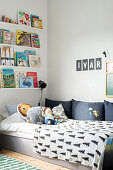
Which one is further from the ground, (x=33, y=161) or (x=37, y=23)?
(x=37, y=23)

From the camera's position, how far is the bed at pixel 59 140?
2.75 meters

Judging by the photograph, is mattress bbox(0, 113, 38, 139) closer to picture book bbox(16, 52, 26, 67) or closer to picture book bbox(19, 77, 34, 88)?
picture book bbox(19, 77, 34, 88)

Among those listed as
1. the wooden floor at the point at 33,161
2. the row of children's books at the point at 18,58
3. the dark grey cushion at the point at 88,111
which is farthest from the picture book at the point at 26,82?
the wooden floor at the point at 33,161

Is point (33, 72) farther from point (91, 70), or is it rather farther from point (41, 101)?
point (91, 70)

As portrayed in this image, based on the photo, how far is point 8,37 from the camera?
14.4 ft

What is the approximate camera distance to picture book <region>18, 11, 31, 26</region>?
4.54 m

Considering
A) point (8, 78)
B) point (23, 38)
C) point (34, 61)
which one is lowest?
point (8, 78)

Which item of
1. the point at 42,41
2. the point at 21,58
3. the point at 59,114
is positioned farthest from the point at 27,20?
the point at 59,114

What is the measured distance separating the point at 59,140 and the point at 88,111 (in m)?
1.01

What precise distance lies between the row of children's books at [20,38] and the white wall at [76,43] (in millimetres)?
339

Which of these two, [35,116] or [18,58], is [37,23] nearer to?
[18,58]

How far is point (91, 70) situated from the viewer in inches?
167

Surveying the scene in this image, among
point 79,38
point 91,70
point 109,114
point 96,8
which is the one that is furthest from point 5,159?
point 96,8

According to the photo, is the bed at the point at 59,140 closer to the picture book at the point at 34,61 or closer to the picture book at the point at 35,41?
the picture book at the point at 34,61
